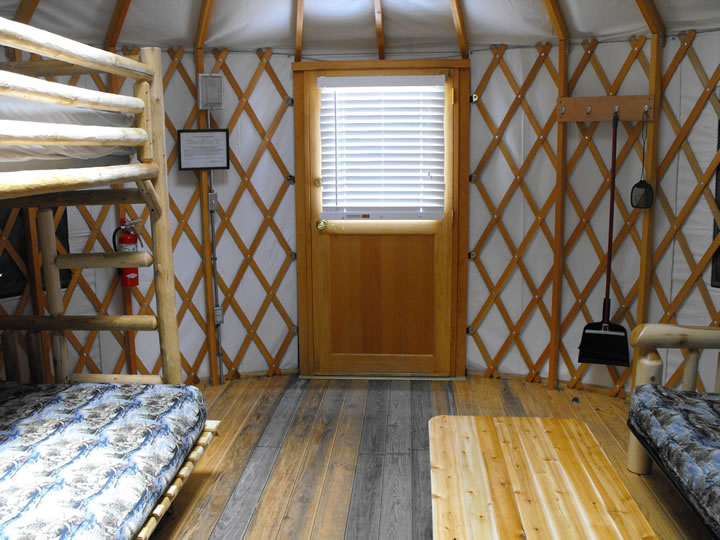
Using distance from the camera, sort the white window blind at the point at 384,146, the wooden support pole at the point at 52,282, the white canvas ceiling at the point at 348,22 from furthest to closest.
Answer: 1. the white window blind at the point at 384,146
2. the white canvas ceiling at the point at 348,22
3. the wooden support pole at the point at 52,282

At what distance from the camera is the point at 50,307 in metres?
2.85

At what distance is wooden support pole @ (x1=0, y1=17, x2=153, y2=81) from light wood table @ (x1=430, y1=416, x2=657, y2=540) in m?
1.66

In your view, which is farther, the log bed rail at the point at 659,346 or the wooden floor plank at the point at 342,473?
the log bed rail at the point at 659,346

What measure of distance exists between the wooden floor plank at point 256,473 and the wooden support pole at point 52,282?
95 centimetres

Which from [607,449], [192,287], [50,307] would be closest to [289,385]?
[192,287]

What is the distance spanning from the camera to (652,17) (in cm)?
310

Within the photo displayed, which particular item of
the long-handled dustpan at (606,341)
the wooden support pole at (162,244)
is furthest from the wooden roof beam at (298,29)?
the long-handled dustpan at (606,341)

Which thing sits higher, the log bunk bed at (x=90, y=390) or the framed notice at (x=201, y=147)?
the framed notice at (x=201, y=147)

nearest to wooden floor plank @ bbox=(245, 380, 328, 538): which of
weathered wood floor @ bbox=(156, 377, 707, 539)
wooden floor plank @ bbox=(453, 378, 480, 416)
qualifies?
weathered wood floor @ bbox=(156, 377, 707, 539)

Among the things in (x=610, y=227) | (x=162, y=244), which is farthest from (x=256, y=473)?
(x=610, y=227)

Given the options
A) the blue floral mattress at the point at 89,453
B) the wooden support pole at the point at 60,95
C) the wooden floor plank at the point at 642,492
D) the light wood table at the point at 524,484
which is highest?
the wooden support pole at the point at 60,95

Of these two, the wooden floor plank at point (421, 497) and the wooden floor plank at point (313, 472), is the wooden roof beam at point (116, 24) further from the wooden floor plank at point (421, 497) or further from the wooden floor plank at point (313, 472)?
the wooden floor plank at point (421, 497)

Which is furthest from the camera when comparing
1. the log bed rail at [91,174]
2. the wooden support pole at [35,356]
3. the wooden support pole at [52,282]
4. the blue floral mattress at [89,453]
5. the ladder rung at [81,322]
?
the wooden support pole at [35,356]

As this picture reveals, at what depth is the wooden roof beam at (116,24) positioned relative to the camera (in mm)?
3281
